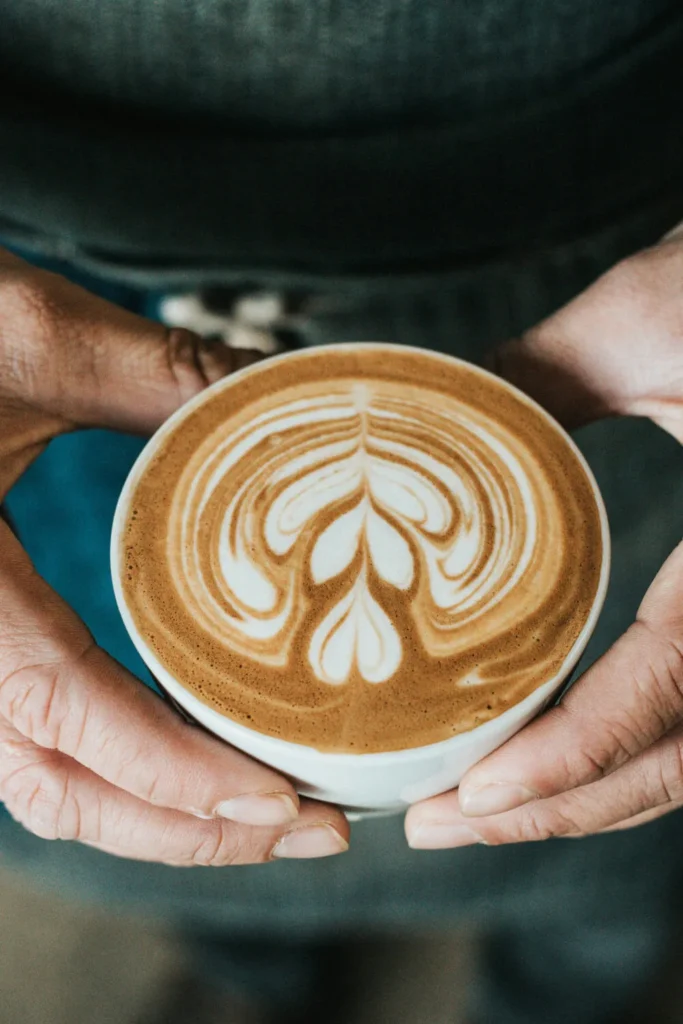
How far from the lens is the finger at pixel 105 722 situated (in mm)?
666

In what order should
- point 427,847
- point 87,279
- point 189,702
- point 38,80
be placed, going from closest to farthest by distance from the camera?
1. point 189,702
2. point 427,847
3. point 38,80
4. point 87,279

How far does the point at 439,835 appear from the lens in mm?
760

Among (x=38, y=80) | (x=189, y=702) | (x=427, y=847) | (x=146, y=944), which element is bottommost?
(x=146, y=944)

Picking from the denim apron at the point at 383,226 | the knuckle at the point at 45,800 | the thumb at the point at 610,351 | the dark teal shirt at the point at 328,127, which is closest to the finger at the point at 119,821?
the knuckle at the point at 45,800

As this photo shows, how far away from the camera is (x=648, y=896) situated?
0.93 metres

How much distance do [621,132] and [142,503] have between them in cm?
75

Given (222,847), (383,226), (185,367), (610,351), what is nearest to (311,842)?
(222,847)

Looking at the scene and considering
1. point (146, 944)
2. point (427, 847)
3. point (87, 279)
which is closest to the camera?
point (427, 847)

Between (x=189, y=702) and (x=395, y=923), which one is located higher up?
(x=189, y=702)

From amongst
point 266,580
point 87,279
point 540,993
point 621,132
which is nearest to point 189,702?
point 266,580

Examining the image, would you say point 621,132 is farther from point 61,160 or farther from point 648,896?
point 648,896

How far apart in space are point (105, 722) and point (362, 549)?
0.22m

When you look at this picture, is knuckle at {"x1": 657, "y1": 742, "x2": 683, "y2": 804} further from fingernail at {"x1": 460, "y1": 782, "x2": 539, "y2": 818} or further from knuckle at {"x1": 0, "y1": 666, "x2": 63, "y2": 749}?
knuckle at {"x1": 0, "y1": 666, "x2": 63, "y2": 749}

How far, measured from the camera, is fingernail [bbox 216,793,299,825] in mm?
666
